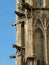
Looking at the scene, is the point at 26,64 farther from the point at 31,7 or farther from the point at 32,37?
the point at 31,7

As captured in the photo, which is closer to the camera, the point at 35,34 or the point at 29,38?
the point at 29,38

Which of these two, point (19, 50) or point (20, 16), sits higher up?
point (20, 16)

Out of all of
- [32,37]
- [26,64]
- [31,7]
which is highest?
[31,7]

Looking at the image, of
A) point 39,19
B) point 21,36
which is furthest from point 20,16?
point 39,19

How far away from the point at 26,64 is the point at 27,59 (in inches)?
22.9

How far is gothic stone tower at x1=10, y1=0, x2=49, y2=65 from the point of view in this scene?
32.7 meters

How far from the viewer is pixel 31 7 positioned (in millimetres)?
34125

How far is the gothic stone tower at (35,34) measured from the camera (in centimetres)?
3269

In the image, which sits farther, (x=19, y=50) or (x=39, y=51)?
(x=19, y=50)

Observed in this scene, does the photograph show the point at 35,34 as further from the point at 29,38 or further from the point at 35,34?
the point at 29,38

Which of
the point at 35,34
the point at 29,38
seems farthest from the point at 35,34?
the point at 29,38

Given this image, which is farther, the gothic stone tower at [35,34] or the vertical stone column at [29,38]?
the vertical stone column at [29,38]

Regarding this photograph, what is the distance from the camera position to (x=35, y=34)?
3369cm

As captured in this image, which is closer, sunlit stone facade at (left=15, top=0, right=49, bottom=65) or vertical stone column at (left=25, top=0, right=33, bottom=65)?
sunlit stone facade at (left=15, top=0, right=49, bottom=65)
